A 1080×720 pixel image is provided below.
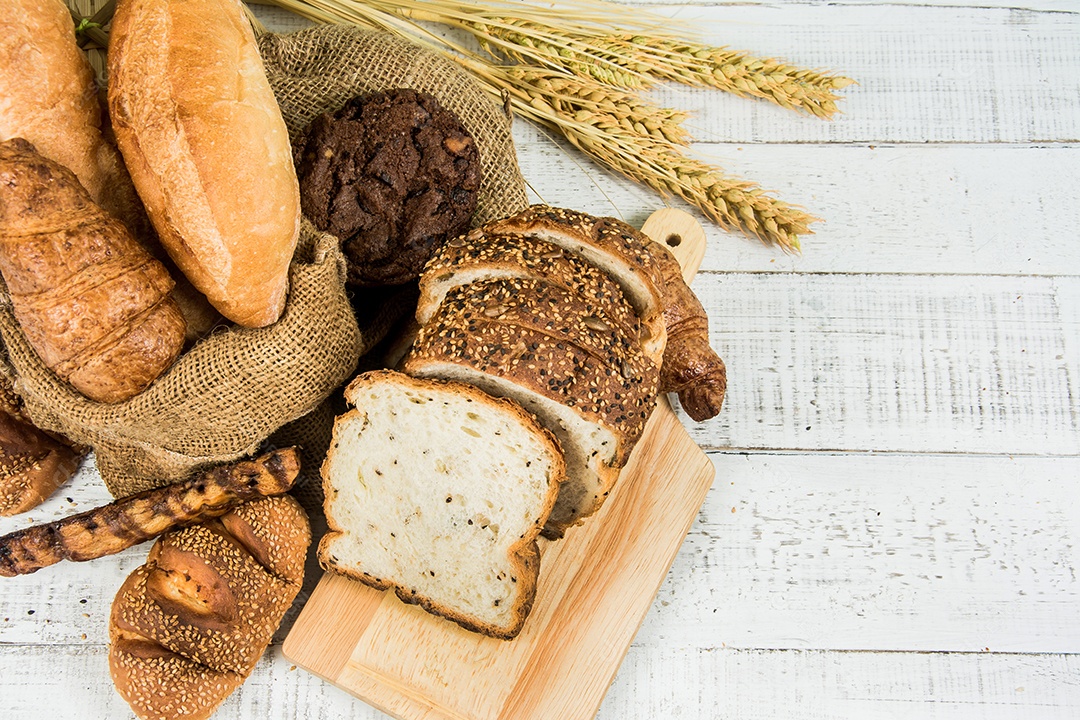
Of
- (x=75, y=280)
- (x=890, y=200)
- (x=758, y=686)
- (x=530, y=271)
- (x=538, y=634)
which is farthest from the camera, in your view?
(x=890, y=200)

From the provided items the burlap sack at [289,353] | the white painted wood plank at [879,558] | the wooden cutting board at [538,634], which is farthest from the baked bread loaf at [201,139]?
the white painted wood plank at [879,558]

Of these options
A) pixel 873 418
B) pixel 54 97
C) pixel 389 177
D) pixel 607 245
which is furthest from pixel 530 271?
pixel 873 418

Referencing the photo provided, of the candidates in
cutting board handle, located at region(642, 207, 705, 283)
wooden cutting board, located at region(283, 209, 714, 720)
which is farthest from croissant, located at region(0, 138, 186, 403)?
cutting board handle, located at region(642, 207, 705, 283)

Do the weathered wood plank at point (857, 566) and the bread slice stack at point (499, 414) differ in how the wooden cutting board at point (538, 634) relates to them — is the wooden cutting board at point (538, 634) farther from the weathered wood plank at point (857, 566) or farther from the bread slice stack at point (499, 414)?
the weathered wood plank at point (857, 566)

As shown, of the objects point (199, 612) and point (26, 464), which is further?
point (26, 464)

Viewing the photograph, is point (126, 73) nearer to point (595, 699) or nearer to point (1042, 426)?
point (595, 699)

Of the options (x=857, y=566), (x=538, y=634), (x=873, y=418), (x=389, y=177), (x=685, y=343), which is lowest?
(x=857, y=566)

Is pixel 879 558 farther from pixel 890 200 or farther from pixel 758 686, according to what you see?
pixel 890 200
